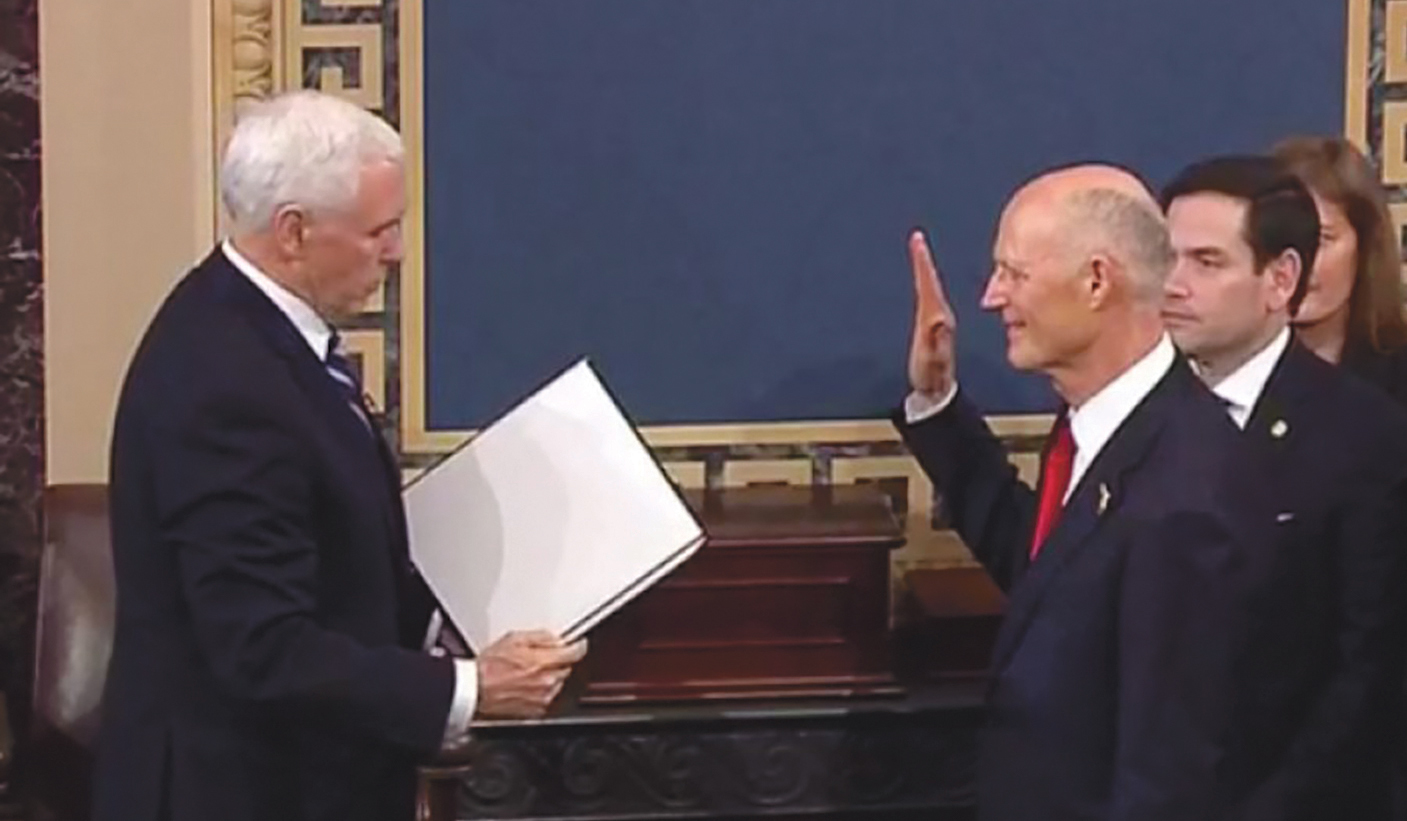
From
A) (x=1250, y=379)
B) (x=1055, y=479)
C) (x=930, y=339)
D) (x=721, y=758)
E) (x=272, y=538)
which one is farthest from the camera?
(x=721, y=758)

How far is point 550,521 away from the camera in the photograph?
287 centimetres

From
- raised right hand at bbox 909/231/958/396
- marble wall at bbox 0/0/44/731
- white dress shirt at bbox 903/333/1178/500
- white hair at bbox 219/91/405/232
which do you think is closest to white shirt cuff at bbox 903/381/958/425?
raised right hand at bbox 909/231/958/396

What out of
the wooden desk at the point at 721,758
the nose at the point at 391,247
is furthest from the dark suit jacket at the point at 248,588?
the wooden desk at the point at 721,758

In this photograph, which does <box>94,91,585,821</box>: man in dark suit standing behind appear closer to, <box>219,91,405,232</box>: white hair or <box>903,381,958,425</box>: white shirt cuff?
<box>219,91,405,232</box>: white hair

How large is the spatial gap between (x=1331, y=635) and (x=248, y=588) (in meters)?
1.29

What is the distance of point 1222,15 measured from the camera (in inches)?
156

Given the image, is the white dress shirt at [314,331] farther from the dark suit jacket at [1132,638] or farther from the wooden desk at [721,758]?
the wooden desk at [721,758]

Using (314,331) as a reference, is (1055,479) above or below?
below

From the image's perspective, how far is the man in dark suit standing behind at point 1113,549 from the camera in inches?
101

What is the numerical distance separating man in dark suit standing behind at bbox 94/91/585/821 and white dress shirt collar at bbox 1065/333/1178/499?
→ 608 mm

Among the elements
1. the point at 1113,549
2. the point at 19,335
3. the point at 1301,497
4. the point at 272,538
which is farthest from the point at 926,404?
the point at 19,335

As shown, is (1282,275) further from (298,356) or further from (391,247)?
(298,356)

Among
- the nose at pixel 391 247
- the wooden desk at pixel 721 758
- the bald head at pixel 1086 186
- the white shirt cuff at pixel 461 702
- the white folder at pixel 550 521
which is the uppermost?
the bald head at pixel 1086 186

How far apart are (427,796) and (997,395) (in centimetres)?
117
